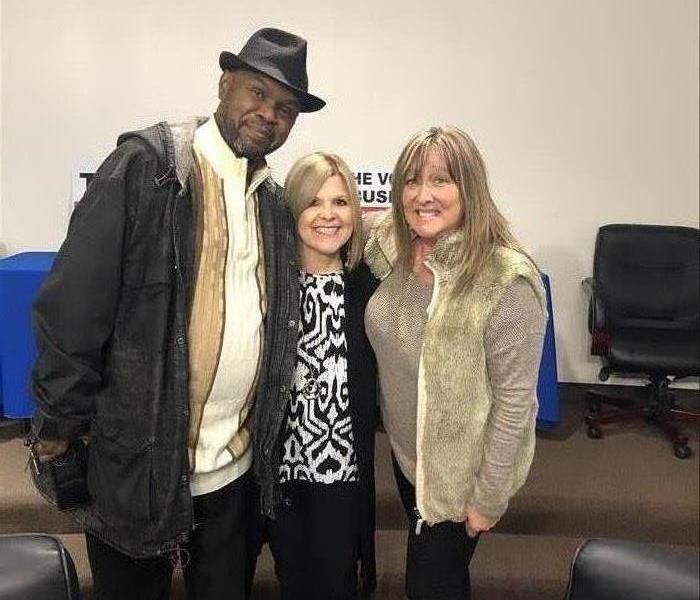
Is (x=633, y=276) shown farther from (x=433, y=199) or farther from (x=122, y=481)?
(x=122, y=481)

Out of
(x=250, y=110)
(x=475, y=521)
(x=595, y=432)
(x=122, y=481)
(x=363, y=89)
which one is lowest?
(x=595, y=432)

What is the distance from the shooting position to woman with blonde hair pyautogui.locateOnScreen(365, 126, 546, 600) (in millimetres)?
1047

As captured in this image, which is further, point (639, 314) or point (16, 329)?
point (639, 314)

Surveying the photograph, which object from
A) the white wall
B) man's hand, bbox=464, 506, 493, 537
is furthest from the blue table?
man's hand, bbox=464, 506, 493, 537

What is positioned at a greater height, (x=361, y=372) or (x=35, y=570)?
(x=361, y=372)

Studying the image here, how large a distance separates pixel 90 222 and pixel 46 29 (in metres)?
2.16

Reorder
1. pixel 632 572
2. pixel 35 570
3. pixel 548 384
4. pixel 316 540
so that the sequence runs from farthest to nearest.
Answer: pixel 548 384 → pixel 316 540 → pixel 35 570 → pixel 632 572

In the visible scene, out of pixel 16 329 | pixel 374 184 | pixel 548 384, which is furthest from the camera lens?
pixel 374 184

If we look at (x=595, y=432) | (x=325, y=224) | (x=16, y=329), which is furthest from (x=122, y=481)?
(x=595, y=432)

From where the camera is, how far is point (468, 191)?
1.05m

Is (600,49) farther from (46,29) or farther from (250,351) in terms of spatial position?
(46,29)

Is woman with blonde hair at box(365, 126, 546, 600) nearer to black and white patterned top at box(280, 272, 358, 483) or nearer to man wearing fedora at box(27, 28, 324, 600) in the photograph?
black and white patterned top at box(280, 272, 358, 483)

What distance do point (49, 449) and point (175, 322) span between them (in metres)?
0.33

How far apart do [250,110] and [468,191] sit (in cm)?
42
